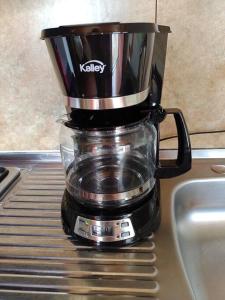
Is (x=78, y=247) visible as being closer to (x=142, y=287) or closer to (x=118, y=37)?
(x=142, y=287)

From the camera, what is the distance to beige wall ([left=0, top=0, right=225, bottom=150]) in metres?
0.73

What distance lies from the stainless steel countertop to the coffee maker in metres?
0.03

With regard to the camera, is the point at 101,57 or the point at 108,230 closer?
the point at 101,57

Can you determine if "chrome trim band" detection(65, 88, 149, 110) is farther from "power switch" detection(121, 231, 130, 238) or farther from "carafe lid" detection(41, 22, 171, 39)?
"power switch" detection(121, 231, 130, 238)

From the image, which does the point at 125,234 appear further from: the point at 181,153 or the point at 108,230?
the point at 181,153

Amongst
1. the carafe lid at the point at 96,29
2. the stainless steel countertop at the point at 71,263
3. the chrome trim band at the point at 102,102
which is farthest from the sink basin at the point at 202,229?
the carafe lid at the point at 96,29

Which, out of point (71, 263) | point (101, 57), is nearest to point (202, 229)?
point (71, 263)

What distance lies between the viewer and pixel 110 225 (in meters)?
0.53

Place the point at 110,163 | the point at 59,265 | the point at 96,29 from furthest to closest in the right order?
the point at 110,163 → the point at 59,265 → the point at 96,29

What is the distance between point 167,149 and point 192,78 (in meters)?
0.21

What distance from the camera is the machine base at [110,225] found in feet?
1.77

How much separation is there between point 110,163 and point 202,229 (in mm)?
281

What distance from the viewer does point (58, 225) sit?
2.06ft

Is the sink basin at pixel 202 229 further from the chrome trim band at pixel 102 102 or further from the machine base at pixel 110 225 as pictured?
the chrome trim band at pixel 102 102
